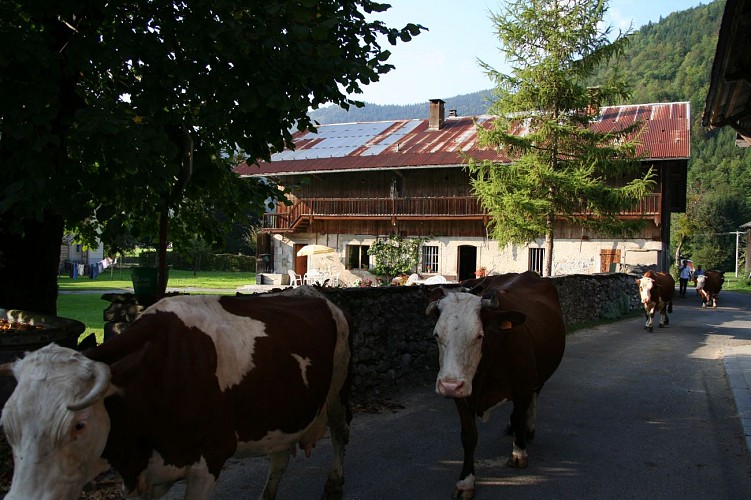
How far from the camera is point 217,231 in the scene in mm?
9789

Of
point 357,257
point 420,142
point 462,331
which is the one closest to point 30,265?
point 462,331

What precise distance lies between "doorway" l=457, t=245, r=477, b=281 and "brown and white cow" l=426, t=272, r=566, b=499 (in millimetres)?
25628

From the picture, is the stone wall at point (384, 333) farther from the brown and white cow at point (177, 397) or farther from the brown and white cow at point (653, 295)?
the brown and white cow at point (653, 295)

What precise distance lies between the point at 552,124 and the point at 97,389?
21222mm

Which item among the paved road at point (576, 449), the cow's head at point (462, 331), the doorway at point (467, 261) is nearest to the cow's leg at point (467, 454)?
the paved road at point (576, 449)

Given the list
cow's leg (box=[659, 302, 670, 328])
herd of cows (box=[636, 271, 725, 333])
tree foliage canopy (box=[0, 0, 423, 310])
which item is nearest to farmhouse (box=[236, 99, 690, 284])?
herd of cows (box=[636, 271, 725, 333])

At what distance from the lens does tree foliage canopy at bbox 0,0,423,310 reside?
563 cm

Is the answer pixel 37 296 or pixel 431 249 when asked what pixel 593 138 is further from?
pixel 37 296

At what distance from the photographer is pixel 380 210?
108ft

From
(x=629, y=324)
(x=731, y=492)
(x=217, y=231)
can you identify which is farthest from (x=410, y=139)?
(x=731, y=492)

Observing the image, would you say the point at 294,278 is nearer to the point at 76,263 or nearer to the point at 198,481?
the point at 76,263

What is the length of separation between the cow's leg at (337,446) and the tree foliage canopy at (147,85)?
2.55m

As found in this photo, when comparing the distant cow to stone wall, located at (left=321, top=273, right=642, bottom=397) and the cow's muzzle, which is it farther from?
the cow's muzzle

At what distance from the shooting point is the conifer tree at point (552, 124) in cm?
2233
